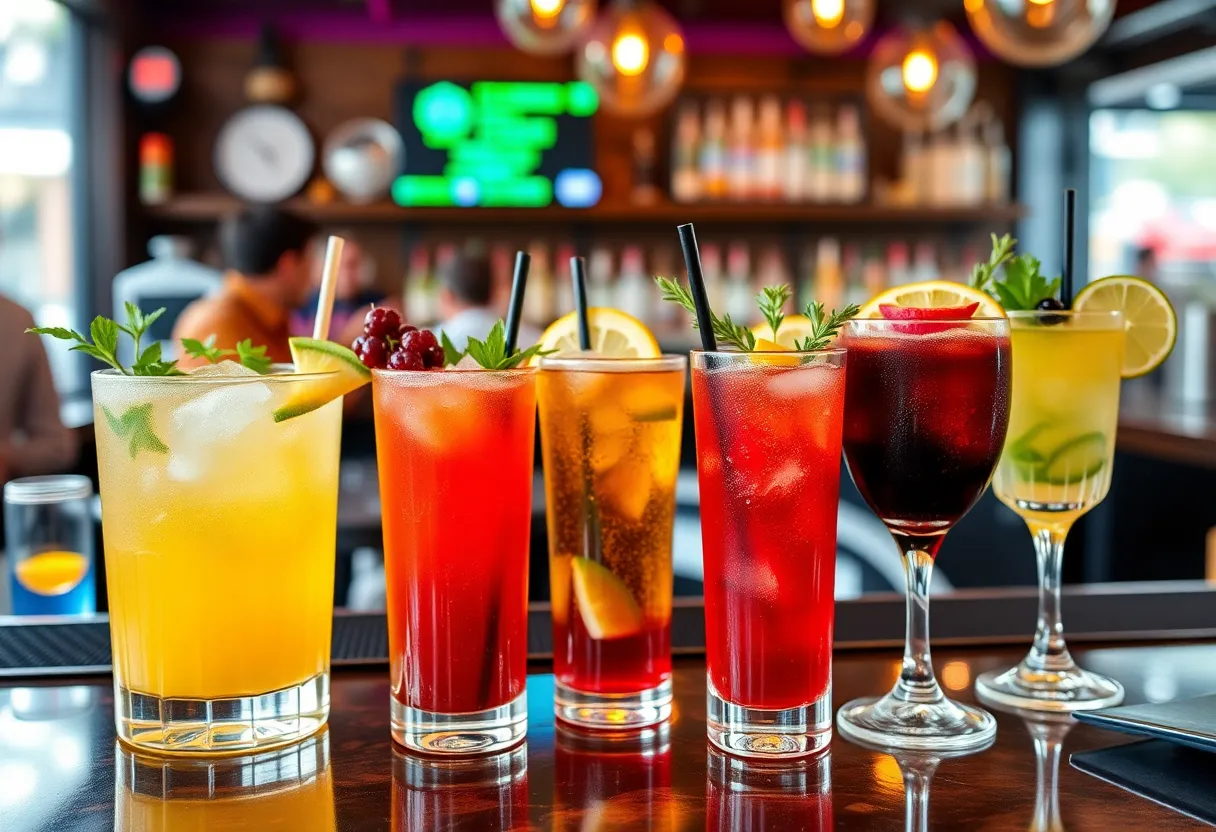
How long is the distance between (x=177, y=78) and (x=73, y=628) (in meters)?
4.93

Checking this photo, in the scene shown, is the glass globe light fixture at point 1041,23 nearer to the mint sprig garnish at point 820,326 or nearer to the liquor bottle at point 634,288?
the mint sprig garnish at point 820,326

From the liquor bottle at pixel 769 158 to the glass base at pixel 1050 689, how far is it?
4.77m

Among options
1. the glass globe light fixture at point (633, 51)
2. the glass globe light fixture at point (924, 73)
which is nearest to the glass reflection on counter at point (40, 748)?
the glass globe light fixture at point (633, 51)

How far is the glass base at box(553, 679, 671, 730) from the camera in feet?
2.83

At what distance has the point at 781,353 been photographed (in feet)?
2.52

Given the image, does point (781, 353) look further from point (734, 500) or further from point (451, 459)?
point (451, 459)

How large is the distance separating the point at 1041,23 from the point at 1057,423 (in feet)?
7.34

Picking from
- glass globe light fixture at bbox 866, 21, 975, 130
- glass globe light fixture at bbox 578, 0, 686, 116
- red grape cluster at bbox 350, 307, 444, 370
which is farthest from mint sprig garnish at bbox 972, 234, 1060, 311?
glass globe light fixture at bbox 866, 21, 975, 130

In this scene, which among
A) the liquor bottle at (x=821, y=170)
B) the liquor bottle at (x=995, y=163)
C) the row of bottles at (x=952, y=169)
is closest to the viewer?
the liquor bottle at (x=821, y=170)

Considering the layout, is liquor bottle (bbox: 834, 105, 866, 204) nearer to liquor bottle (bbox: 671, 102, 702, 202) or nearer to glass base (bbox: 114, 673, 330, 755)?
liquor bottle (bbox: 671, 102, 702, 202)

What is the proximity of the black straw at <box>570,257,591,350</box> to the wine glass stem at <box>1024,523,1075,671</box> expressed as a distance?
0.41 metres

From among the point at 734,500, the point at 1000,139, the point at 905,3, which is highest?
the point at 905,3

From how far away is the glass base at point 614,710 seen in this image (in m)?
0.86

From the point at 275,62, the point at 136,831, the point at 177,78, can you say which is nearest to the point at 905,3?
the point at 275,62
